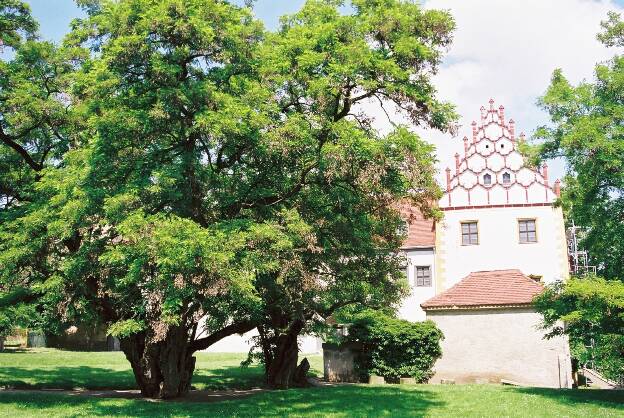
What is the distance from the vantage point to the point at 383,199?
604 inches

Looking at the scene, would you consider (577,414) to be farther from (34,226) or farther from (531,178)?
(531,178)

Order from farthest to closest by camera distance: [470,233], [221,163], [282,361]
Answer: [470,233] < [282,361] < [221,163]

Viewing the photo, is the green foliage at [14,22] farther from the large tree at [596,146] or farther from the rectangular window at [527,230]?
the rectangular window at [527,230]

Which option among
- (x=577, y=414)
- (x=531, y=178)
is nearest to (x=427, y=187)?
(x=577, y=414)

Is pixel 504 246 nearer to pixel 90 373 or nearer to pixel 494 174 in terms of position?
pixel 494 174

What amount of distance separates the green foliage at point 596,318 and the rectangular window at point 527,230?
19387 millimetres

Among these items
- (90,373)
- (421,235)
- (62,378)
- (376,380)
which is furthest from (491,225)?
(62,378)

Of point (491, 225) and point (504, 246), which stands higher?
point (491, 225)

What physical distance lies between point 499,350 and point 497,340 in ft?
1.45

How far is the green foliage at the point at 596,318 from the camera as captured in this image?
1510 centimetres

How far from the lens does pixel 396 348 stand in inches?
1051

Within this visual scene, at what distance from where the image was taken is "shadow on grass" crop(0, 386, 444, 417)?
48.1 feet

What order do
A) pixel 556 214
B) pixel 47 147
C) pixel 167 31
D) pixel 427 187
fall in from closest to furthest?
1. pixel 167 31
2. pixel 427 187
3. pixel 47 147
4. pixel 556 214

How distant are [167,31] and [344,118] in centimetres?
488
